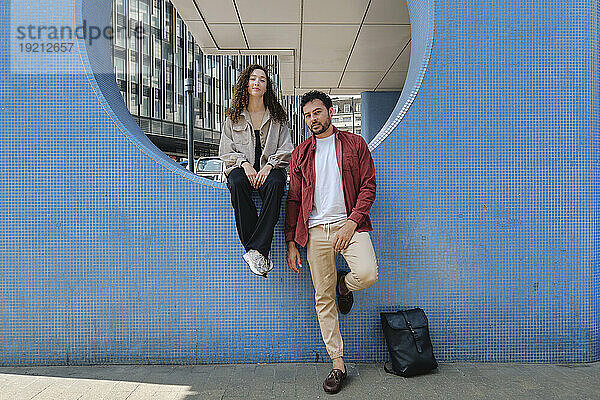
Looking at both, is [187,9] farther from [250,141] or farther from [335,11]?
[250,141]

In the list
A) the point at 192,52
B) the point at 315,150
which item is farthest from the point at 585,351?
the point at 192,52

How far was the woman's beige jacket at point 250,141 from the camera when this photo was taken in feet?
13.6

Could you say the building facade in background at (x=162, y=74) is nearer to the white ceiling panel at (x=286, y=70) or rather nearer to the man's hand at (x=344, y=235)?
the white ceiling panel at (x=286, y=70)

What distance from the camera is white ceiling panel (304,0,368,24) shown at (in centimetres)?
652

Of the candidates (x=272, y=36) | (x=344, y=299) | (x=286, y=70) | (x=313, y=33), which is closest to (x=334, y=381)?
(x=344, y=299)

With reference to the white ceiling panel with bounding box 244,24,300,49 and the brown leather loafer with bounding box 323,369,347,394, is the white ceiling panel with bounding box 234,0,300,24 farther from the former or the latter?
the brown leather loafer with bounding box 323,369,347,394

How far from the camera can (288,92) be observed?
12.2m

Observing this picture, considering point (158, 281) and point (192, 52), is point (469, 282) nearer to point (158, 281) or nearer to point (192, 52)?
point (158, 281)

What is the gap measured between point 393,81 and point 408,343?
7.60 m

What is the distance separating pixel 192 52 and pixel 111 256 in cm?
4083

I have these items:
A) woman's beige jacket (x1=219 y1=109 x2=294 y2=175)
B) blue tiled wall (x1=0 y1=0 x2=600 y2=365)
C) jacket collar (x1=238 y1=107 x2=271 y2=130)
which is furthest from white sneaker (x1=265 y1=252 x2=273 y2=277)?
jacket collar (x1=238 y1=107 x2=271 y2=130)

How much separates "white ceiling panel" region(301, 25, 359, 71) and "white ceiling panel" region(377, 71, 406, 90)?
1.05m

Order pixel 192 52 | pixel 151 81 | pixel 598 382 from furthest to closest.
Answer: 1. pixel 192 52
2. pixel 151 81
3. pixel 598 382

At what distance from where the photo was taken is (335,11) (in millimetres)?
6777
